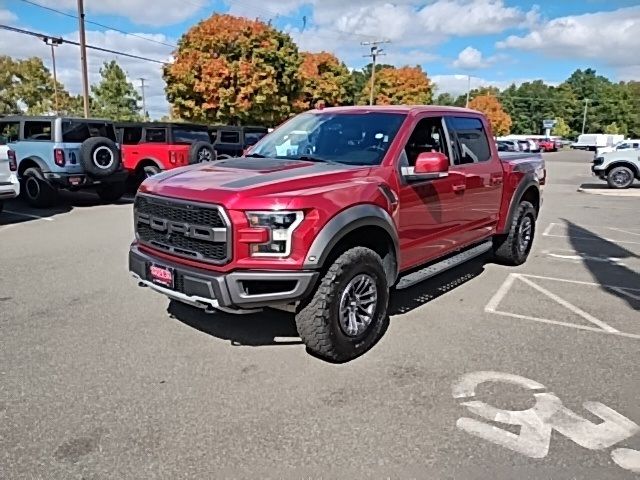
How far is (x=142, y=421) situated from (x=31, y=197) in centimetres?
983

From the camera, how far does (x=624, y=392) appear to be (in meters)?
3.49

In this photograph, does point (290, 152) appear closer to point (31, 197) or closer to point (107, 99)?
point (31, 197)

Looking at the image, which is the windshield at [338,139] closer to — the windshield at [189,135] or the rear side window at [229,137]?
the windshield at [189,135]

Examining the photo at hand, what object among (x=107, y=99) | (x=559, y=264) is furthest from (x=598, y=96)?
(x=559, y=264)

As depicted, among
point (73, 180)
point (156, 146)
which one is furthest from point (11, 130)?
point (156, 146)

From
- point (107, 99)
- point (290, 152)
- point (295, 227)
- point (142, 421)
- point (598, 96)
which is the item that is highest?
point (598, 96)

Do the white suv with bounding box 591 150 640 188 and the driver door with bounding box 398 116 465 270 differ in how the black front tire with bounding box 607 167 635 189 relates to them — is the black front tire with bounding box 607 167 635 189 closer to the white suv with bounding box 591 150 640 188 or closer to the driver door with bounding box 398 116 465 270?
the white suv with bounding box 591 150 640 188

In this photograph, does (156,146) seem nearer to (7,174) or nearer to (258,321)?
(7,174)

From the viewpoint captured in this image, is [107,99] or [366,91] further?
[366,91]

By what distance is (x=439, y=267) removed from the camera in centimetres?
493

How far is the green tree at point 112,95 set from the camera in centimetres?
4697

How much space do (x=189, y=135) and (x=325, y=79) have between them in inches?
1140

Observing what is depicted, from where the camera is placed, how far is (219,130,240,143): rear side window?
14.9 metres

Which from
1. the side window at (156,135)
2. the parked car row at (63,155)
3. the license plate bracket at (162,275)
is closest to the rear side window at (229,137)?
the side window at (156,135)
